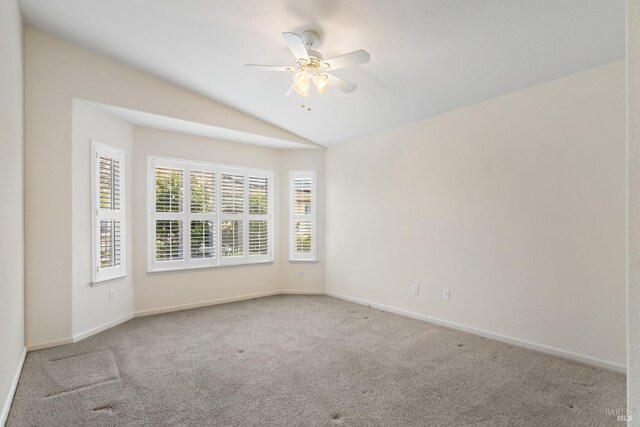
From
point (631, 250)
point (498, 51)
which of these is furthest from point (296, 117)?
point (631, 250)

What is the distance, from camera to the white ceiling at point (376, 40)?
2371mm

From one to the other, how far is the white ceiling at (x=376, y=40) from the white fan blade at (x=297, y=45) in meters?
0.29

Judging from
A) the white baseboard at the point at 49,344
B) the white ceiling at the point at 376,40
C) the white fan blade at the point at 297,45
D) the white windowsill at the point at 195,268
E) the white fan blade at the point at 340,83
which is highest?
the white ceiling at the point at 376,40

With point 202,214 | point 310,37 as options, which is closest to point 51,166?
point 202,214

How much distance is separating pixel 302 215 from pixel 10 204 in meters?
3.78

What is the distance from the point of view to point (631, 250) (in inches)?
41.8

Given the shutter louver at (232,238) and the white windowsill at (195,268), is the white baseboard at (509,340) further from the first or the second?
the shutter louver at (232,238)

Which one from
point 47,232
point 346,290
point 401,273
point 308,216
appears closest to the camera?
point 47,232

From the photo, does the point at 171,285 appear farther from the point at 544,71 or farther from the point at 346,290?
the point at 544,71

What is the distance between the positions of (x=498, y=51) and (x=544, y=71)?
55cm

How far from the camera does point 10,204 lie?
8.13 ft

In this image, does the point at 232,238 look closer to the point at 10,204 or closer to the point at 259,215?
the point at 259,215

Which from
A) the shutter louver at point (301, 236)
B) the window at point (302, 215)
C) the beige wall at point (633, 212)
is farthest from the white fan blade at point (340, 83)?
the shutter louver at point (301, 236)

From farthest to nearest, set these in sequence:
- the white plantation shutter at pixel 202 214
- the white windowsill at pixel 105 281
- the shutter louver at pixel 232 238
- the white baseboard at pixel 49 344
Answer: the shutter louver at pixel 232 238 < the white plantation shutter at pixel 202 214 < the white windowsill at pixel 105 281 < the white baseboard at pixel 49 344
